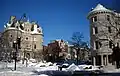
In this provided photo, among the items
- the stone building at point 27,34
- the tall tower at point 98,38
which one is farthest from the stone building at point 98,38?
the stone building at point 27,34

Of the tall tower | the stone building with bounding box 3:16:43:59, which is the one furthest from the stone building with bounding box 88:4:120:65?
the stone building with bounding box 3:16:43:59

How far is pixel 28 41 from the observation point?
3413 inches

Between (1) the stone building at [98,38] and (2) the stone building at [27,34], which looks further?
(2) the stone building at [27,34]

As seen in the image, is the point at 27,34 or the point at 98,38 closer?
the point at 98,38

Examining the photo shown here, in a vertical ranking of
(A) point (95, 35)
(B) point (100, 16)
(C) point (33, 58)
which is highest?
(B) point (100, 16)

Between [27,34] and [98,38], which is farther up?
[27,34]

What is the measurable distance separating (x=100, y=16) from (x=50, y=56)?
1754 inches

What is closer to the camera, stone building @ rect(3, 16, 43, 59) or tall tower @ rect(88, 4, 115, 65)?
tall tower @ rect(88, 4, 115, 65)

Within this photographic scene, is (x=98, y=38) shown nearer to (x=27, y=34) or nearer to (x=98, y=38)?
(x=98, y=38)

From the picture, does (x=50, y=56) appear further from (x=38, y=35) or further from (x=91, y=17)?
(x=91, y=17)

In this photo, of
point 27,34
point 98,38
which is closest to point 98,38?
point 98,38

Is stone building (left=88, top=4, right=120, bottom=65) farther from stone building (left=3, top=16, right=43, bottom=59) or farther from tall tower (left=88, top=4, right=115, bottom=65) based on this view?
stone building (left=3, top=16, right=43, bottom=59)

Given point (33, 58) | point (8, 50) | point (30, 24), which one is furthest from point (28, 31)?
point (8, 50)

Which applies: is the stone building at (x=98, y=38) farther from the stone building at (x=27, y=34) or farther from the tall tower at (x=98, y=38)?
the stone building at (x=27, y=34)
